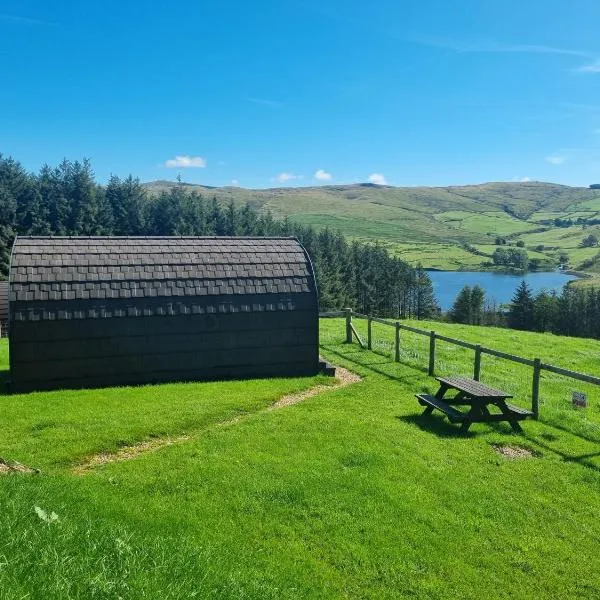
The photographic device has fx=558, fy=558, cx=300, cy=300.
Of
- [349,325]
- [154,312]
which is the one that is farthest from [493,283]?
[154,312]

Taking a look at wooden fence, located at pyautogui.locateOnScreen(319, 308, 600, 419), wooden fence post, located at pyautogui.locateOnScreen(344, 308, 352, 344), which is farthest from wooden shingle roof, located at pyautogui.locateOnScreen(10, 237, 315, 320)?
wooden fence post, located at pyautogui.locateOnScreen(344, 308, 352, 344)

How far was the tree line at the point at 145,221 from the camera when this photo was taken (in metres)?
58.8

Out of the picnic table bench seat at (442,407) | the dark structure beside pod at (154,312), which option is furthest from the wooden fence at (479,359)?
the dark structure beside pod at (154,312)

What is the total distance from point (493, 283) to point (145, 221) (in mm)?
136746

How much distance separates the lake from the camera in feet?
506

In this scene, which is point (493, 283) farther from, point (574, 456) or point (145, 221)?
point (574, 456)

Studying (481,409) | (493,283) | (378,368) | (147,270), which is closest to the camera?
(481,409)

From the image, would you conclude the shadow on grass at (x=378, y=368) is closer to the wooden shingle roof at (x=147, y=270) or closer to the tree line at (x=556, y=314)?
the wooden shingle roof at (x=147, y=270)

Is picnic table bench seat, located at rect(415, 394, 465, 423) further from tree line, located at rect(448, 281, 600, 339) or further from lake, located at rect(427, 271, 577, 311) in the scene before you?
lake, located at rect(427, 271, 577, 311)

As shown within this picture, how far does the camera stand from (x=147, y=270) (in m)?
17.6

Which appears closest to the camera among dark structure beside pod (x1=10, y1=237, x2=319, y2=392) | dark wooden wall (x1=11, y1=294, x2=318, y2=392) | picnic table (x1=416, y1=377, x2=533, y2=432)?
picnic table (x1=416, y1=377, x2=533, y2=432)

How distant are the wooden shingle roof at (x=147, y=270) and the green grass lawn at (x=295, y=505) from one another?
11.6 ft

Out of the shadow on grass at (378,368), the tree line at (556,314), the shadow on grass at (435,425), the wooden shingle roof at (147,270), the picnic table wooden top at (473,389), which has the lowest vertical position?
the tree line at (556,314)

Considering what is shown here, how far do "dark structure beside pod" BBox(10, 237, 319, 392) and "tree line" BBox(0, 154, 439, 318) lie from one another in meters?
39.7
